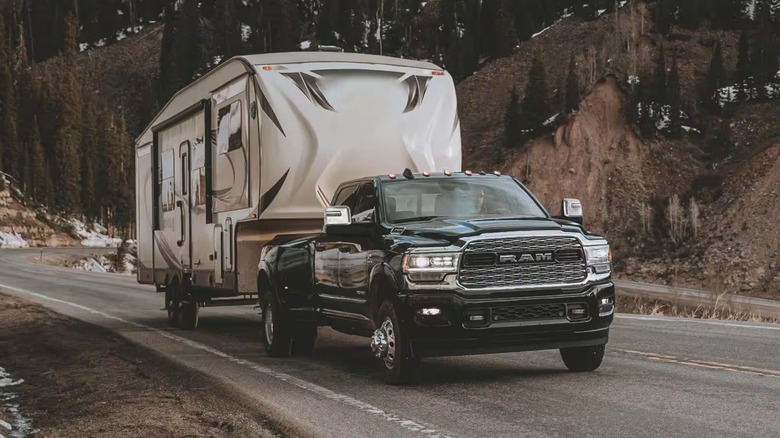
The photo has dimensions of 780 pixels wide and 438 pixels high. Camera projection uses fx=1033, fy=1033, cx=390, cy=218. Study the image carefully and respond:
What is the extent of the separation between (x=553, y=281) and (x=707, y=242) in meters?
46.7

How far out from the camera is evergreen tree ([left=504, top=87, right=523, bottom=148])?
220ft

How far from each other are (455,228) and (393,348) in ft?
4.05

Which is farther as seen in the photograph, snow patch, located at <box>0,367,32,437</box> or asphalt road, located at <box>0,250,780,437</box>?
snow patch, located at <box>0,367,32,437</box>

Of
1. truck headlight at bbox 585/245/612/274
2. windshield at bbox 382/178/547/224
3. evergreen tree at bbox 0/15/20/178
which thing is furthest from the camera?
evergreen tree at bbox 0/15/20/178

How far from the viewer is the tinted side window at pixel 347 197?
38.2 feet

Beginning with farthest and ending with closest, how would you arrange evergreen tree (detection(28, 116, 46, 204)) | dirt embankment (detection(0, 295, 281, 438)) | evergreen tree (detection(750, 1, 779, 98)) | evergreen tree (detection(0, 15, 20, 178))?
evergreen tree (detection(0, 15, 20, 178))
evergreen tree (detection(28, 116, 46, 204))
evergreen tree (detection(750, 1, 779, 98))
dirt embankment (detection(0, 295, 281, 438))

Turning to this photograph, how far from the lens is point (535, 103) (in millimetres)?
67375

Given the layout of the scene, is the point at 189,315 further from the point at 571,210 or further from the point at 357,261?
the point at 571,210

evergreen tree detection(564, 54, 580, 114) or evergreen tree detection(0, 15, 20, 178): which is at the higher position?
evergreen tree detection(0, 15, 20, 178)

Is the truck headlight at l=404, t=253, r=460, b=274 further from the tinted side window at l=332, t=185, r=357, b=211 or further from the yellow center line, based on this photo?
the yellow center line

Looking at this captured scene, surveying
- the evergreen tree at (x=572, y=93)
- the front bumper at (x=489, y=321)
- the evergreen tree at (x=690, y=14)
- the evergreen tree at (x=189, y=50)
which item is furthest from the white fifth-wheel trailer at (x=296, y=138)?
the evergreen tree at (x=189, y=50)

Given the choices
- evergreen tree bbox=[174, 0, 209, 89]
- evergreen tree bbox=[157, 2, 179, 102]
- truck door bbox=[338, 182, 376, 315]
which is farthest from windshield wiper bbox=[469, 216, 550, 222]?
evergreen tree bbox=[174, 0, 209, 89]

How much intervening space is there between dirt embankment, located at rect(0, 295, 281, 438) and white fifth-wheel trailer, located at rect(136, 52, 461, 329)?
2093 mm

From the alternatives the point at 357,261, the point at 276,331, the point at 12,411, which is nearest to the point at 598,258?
the point at 357,261
